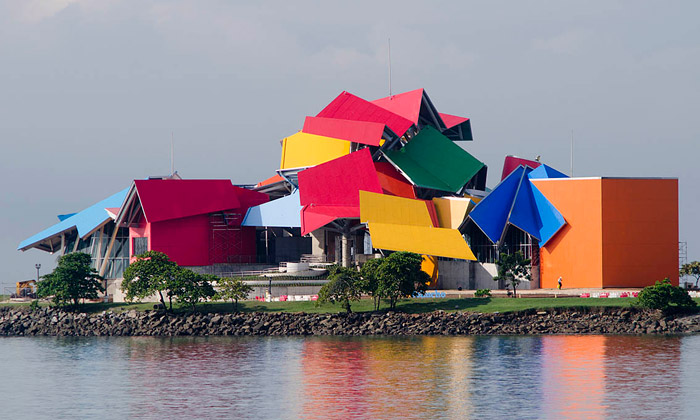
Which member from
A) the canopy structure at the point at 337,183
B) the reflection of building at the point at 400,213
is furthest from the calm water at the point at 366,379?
the canopy structure at the point at 337,183

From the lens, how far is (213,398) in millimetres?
44562

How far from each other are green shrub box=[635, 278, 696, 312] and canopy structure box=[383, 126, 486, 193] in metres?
27.6

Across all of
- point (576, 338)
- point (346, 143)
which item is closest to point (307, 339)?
point (576, 338)

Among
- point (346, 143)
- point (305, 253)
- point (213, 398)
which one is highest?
point (346, 143)

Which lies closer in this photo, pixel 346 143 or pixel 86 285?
pixel 86 285

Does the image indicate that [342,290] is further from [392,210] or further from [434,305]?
[392,210]

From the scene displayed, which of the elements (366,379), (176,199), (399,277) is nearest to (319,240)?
(176,199)

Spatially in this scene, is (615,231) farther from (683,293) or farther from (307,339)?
(307,339)

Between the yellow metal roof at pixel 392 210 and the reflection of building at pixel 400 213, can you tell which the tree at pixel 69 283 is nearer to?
the reflection of building at pixel 400 213

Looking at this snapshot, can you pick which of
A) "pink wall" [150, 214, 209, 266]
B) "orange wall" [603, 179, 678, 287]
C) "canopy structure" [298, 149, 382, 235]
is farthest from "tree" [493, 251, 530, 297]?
"pink wall" [150, 214, 209, 266]

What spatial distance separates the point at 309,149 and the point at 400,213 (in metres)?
15.5

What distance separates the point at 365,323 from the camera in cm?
7069

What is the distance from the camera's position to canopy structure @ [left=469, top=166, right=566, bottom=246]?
81.8 m

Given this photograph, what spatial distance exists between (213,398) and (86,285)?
41432 mm
